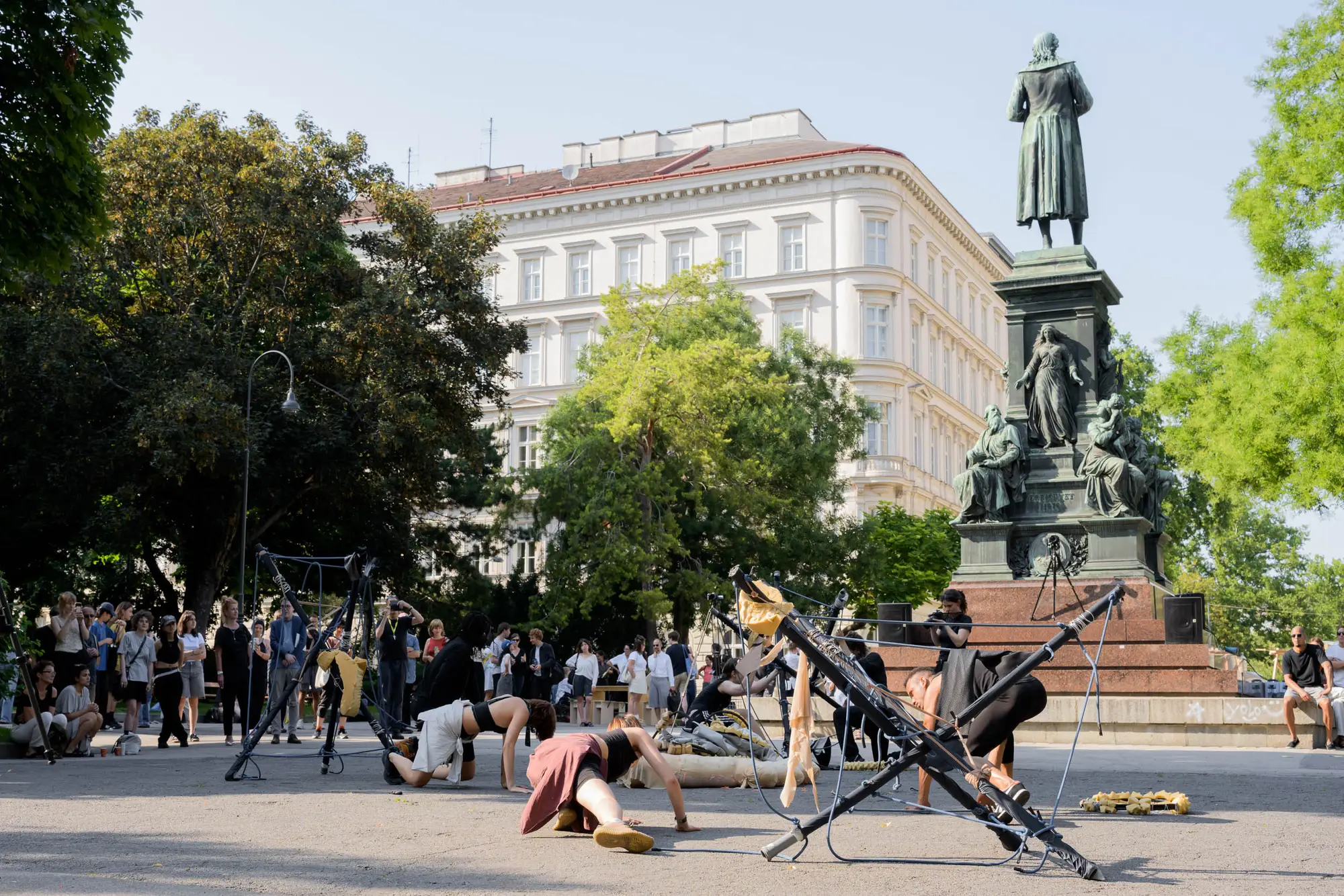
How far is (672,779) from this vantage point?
925 cm

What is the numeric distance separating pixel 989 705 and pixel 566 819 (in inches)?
104

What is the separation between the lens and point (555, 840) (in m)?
8.89

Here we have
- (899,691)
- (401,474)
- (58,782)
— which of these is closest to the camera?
(58,782)

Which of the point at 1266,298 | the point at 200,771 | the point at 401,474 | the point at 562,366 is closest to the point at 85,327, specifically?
the point at 401,474

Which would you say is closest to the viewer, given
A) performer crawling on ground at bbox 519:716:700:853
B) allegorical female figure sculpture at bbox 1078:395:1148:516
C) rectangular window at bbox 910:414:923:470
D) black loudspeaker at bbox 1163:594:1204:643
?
performer crawling on ground at bbox 519:716:700:853

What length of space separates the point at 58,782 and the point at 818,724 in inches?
344

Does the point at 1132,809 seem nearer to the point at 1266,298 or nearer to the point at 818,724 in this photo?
the point at 818,724

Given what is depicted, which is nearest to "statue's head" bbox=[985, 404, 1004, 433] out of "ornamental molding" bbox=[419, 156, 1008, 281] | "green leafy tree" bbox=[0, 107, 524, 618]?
"green leafy tree" bbox=[0, 107, 524, 618]

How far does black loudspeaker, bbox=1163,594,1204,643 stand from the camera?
17.2 metres

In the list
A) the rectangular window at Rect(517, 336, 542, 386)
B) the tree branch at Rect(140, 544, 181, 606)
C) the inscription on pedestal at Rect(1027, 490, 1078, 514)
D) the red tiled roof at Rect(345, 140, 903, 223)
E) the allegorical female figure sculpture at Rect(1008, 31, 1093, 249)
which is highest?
the red tiled roof at Rect(345, 140, 903, 223)

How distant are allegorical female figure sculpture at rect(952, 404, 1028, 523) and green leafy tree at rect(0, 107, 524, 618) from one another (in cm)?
1574

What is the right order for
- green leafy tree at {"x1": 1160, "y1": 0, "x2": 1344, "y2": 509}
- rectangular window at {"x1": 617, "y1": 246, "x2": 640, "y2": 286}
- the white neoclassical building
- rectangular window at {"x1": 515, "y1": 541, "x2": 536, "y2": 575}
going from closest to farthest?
green leafy tree at {"x1": 1160, "y1": 0, "x2": 1344, "y2": 509}, rectangular window at {"x1": 515, "y1": 541, "x2": 536, "y2": 575}, the white neoclassical building, rectangular window at {"x1": 617, "y1": 246, "x2": 640, "y2": 286}

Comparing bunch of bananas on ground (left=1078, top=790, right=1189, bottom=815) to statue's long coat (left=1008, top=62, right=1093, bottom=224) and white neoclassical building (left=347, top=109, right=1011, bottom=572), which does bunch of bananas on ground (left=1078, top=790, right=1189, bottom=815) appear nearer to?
statue's long coat (left=1008, top=62, right=1093, bottom=224)

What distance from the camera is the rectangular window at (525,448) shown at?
66312 millimetres
